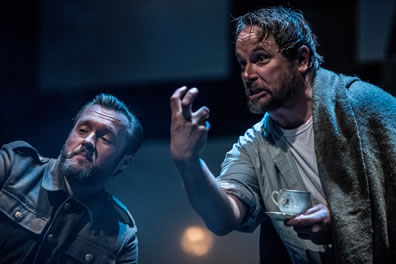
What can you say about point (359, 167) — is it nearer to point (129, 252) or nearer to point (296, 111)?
point (296, 111)

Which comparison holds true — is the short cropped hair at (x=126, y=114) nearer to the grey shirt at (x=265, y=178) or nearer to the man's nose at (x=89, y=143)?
the man's nose at (x=89, y=143)

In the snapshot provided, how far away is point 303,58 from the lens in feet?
5.60

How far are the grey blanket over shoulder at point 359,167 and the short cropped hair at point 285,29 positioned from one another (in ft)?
0.72

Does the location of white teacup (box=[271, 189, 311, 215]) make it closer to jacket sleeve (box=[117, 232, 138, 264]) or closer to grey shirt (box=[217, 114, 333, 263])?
grey shirt (box=[217, 114, 333, 263])

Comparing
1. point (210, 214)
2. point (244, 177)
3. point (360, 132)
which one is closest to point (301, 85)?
point (360, 132)

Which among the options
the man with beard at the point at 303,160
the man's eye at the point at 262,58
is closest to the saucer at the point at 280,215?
the man with beard at the point at 303,160

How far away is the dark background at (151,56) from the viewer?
2.72m

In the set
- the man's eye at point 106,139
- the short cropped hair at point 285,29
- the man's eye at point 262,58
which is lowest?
the man's eye at point 106,139

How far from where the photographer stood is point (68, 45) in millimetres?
3232

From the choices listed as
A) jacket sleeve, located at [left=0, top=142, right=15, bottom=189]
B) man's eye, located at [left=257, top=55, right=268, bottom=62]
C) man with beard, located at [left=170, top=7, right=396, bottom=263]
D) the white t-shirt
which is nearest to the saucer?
man with beard, located at [left=170, top=7, right=396, bottom=263]

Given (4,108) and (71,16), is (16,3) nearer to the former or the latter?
(71,16)

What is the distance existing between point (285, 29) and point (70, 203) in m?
1.10

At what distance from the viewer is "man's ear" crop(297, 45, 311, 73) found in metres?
1.69

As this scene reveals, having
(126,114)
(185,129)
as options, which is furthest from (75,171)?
(185,129)
